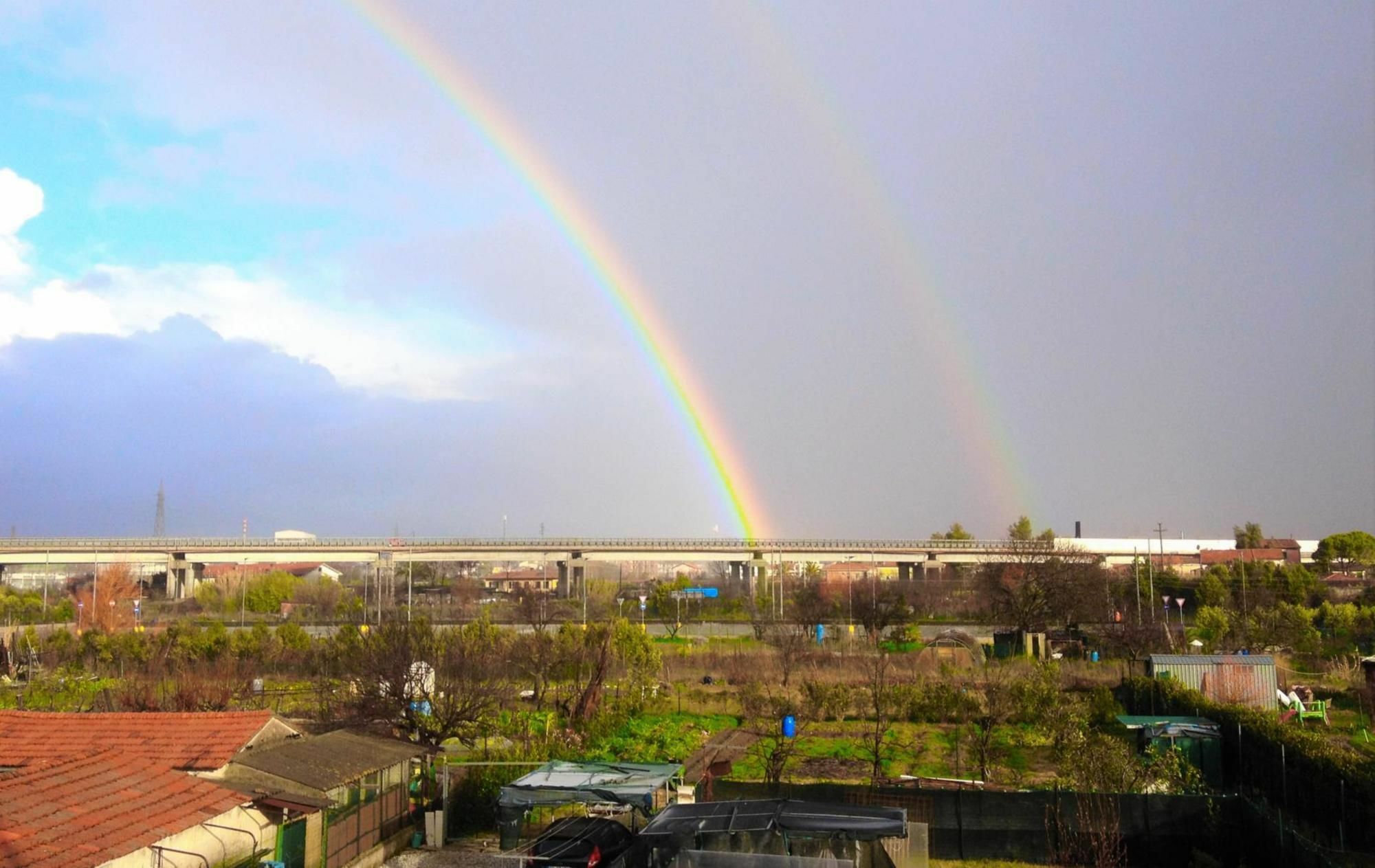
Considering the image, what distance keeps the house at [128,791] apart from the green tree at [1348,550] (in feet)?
268

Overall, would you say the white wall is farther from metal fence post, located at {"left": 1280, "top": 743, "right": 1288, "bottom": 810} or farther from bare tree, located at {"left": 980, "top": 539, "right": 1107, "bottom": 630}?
bare tree, located at {"left": 980, "top": 539, "right": 1107, "bottom": 630}

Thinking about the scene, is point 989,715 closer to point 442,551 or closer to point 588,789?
point 588,789

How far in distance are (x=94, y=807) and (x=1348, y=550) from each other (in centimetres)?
8902

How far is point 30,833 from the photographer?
33.1ft

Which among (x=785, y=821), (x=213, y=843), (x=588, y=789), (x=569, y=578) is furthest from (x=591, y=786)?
(x=569, y=578)

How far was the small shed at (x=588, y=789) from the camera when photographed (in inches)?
516

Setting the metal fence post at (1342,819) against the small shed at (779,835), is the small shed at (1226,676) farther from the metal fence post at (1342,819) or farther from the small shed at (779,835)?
the small shed at (779,835)

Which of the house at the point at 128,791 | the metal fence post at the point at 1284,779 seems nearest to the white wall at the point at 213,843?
the house at the point at 128,791

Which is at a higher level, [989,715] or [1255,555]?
[1255,555]

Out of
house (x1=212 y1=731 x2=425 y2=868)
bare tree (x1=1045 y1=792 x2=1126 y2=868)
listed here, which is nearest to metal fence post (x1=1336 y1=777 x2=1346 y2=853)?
bare tree (x1=1045 y1=792 x2=1126 y2=868)

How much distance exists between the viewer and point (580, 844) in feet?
39.5

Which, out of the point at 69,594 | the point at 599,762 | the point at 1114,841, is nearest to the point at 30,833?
the point at 599,762

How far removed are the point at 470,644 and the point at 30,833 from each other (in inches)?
678

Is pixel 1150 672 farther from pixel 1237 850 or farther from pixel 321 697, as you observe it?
pixel 321 697
